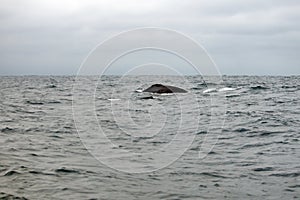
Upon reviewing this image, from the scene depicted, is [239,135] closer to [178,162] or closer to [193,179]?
[178,162]

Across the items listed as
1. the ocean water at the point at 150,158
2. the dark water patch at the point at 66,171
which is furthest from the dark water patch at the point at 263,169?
the dark water patch at the point at 66,171

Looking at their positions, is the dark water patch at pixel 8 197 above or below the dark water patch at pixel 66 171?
below

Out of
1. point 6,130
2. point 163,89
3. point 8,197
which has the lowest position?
point 8,197

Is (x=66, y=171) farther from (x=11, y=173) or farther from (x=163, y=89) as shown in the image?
(x=163, y=89)

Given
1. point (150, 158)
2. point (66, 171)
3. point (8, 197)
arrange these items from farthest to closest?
point (150, 158), point (66, 171), point (8, 197)

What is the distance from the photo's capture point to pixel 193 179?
35.5 feet

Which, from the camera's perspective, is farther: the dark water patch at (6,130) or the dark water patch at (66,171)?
the dark water patch at (6,130)

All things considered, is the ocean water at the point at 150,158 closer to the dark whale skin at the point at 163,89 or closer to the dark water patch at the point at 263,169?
the dark water patch at the point at 263,169

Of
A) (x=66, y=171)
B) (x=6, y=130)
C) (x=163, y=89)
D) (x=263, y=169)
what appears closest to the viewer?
(x=66, y=171)

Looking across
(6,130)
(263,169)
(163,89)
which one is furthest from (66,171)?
(163,89)

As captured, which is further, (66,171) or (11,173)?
(66,171)

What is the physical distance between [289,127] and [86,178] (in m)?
11.5

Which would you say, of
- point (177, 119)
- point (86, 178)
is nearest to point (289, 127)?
point (177, 119)

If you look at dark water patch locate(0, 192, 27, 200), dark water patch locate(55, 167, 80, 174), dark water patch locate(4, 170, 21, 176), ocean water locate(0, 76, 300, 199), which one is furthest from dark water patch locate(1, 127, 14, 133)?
dark water patch locate(0, 192, 27, 200)
